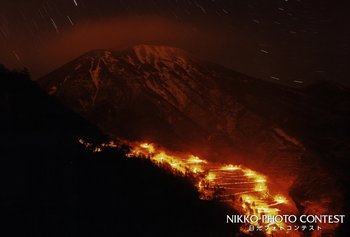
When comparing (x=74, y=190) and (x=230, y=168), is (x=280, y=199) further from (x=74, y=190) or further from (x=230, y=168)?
(x=74, y=190)

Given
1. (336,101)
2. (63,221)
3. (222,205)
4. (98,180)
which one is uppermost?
(63,221)

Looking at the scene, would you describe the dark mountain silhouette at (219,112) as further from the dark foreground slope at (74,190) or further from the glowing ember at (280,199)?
the dark foreground slope at (74,190)

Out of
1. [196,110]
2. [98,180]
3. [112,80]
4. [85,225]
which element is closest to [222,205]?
[98,180]

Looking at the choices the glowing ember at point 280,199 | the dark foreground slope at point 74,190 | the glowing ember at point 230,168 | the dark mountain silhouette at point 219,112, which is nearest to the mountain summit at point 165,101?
the dark mountain silhouette at point 219,112

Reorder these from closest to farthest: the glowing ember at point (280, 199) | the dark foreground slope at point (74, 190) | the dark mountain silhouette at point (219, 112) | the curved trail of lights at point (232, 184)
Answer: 1. the dark foreground slope at point (74, 190)
2. the curved trail of lights at point (232, 184)
3. the glowing ember at point (280, 199)
4. the dark mountain silhouette at point (219, 112)

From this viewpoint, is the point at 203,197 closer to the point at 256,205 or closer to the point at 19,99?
the point at 256,205
